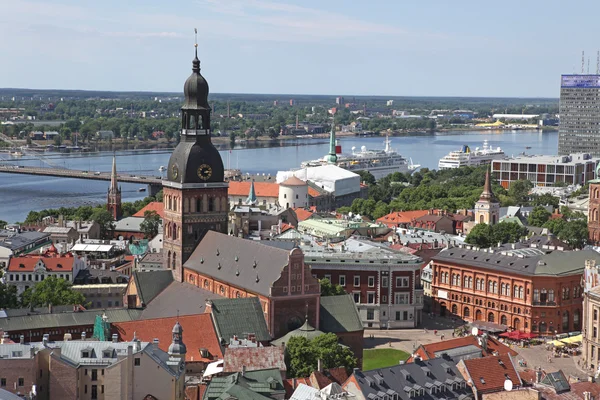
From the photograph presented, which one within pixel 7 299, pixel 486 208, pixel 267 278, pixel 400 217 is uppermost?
pixel 267 278

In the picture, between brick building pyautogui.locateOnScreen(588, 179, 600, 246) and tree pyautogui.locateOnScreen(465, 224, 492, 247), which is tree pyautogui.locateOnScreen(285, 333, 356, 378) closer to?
tree pyautogui.locateOnScreen(465, 224, 492, 247)

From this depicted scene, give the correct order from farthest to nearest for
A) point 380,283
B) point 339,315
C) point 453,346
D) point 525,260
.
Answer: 1. point 525,260
2. point 380,283
3. point 339,315
4. point 453,346

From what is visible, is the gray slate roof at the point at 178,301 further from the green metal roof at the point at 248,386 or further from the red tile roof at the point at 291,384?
the green metal roof at the point at 248,386

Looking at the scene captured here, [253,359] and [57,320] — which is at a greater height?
[253,359]

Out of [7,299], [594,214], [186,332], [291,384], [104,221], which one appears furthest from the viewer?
[104,221]

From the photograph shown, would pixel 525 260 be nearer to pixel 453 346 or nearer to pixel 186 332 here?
pixel 453 346

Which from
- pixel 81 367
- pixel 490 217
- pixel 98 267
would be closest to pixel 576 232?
pixel 490 217

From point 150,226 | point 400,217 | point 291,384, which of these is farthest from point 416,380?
point 400,217

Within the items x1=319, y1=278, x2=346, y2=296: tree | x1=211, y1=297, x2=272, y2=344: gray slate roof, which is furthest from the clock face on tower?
x1=211, y1=297, x2=272, y2=344: gray slate roof
